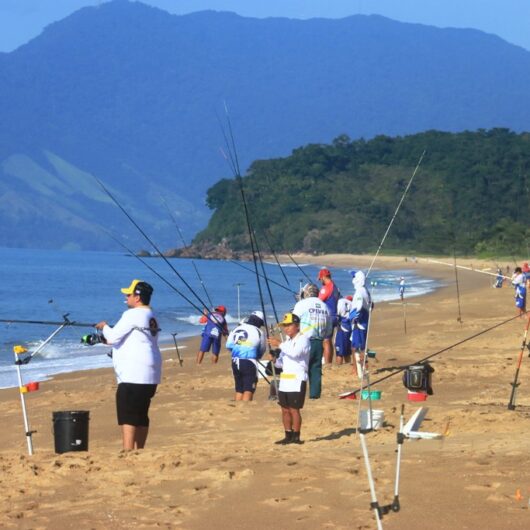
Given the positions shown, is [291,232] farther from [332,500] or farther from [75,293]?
[332,500]

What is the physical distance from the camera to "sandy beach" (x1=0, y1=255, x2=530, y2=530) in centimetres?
672

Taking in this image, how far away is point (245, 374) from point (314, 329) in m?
0.85

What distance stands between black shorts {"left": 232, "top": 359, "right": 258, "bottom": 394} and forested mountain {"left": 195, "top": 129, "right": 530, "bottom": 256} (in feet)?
255

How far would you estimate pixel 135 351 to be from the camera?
846cm

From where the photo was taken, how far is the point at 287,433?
9.54 meters

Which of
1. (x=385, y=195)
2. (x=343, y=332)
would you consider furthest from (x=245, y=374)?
(x=385, y=195)

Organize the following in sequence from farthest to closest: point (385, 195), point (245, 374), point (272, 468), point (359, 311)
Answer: point (385, 195), point (359, 311), point (245, 374), point (272, 468)

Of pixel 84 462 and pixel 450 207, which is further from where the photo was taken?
pixel 450 207

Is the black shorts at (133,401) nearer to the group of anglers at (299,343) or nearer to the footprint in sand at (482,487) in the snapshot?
the group of anglers at (299,343)

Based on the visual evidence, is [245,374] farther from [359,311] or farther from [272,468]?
[272,468]

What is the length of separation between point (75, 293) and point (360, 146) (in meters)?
85.4

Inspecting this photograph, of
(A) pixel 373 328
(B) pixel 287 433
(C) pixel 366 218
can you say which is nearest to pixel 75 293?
(A) pixel 373 328

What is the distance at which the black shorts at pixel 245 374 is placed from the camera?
1229 centimetres

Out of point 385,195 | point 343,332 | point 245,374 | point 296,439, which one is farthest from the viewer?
point 385,195
